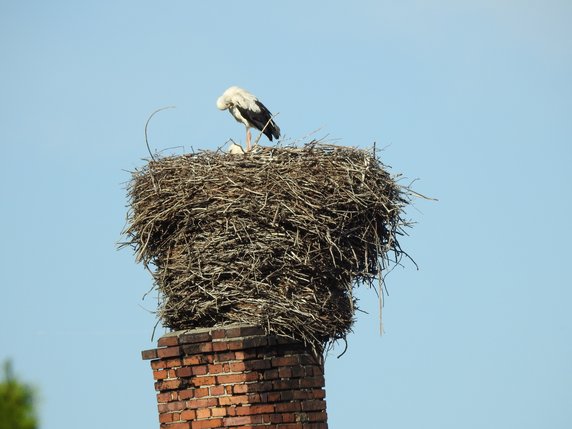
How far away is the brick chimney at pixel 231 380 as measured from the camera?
10.1 meters

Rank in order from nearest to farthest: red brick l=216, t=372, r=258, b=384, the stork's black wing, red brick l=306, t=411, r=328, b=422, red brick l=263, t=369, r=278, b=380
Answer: red brick l=216, t=372, r=258, b=384, red brick l=263, t=369, r=278, b=380, red brick l=306, t=411, r=328, b=422, the stork's black wing

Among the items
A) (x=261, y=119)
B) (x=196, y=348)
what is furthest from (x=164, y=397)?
(x=261, y=119)

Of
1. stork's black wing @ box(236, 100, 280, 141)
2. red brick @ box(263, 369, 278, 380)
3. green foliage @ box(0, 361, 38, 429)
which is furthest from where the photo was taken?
stork's black wing @ box(236, 100, 280, 141)

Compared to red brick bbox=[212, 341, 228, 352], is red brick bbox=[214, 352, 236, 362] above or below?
below

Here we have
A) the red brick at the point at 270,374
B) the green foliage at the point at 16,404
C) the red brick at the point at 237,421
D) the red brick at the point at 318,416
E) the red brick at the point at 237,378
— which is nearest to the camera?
the green foliage at the point at 16,404

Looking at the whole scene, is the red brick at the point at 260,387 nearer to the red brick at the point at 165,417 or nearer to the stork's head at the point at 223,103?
the red brick at the point at 165,417

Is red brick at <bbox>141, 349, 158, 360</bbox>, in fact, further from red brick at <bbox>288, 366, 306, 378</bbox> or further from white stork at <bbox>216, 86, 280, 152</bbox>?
white stork at <bbox>216, 86, 280, 152</bbox>

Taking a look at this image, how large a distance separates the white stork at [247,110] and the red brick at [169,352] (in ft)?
15.7

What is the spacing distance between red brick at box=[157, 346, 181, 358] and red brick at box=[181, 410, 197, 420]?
0.44 metres

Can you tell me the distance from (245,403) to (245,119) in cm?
556

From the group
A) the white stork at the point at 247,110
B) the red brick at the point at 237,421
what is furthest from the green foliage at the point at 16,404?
the white stork at the point at 247,110

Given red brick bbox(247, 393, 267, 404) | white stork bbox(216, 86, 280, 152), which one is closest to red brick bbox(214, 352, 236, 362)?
red brick bbox(247, 393, 267, 404)

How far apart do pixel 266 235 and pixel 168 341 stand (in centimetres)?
113

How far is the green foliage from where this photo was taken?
22.5ft
